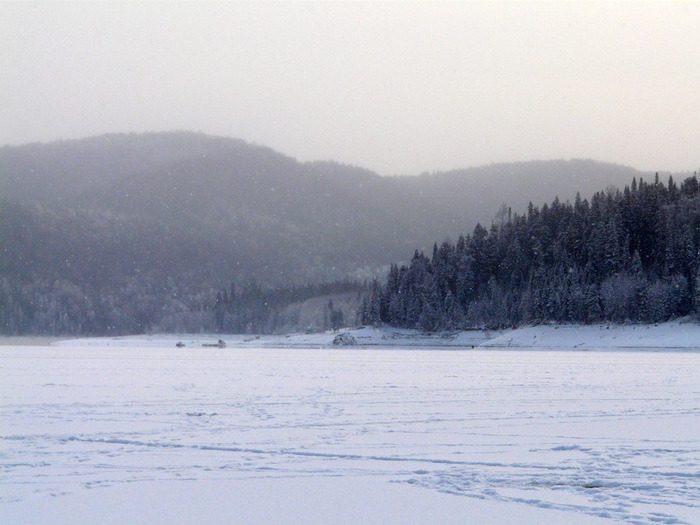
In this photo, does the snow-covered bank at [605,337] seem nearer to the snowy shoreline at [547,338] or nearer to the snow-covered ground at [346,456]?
the snowy shoreline at [547,338]

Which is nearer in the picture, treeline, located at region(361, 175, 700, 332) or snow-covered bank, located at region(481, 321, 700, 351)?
snow-covered bank, located at region(481, 321, 700, 351)

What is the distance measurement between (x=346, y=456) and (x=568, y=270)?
113m

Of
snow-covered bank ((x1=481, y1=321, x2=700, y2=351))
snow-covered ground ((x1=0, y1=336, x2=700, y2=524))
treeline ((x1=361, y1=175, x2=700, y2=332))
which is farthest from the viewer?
treeline ((x1=361, y1=175, x2=700, y2=332))

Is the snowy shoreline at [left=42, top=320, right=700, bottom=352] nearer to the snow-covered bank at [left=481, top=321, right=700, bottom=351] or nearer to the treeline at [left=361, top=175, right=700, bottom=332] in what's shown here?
the snow-covered bank at [left=481, top=321, right=700, bottom=351]

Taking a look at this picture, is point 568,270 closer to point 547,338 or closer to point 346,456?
point 547,338

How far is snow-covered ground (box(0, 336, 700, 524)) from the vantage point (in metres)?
9.72

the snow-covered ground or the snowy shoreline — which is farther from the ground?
the snow-covered ground

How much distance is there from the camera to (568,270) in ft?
398

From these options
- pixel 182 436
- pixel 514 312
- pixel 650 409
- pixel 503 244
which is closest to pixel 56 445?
pixel 182 436

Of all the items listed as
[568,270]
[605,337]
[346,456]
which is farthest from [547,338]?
[346,456]

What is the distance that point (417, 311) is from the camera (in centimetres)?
13525

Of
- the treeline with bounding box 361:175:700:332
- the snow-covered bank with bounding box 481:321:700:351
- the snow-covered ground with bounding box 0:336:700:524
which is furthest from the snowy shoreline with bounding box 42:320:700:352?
the snow-covered ground with bounding box 0:336:700:524

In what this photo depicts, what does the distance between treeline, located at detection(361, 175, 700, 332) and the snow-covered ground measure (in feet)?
275

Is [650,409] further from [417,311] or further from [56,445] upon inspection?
[417,311]
